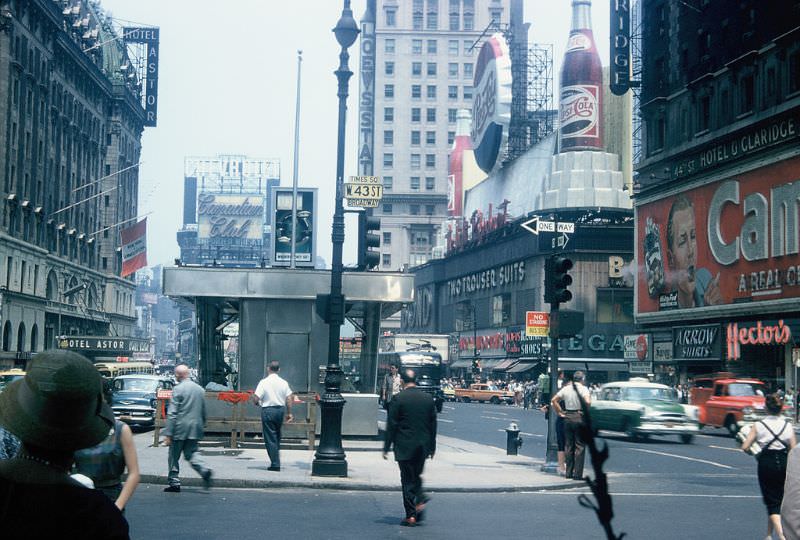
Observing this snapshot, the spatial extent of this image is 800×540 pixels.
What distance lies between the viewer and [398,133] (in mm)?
146625

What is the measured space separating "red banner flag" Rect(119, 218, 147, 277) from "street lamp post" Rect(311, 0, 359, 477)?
6056cm

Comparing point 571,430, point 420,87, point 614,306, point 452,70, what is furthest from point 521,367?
point 452,70

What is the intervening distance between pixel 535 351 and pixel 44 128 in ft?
125

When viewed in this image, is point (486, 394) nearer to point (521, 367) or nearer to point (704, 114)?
point (521, 367)

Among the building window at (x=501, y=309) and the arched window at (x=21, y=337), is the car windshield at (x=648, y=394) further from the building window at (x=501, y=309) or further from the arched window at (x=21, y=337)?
the building window at (x=501, y=309)

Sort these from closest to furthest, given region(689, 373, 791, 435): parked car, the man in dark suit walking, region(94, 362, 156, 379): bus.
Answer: the man in dark suit walking, region(689, 373, 791, 435): parked car, region(94, 362, 156, 379): bus

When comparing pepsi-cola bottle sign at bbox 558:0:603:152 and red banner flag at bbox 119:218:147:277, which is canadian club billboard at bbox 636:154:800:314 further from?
red banner flag at bbox 119:218:147:277

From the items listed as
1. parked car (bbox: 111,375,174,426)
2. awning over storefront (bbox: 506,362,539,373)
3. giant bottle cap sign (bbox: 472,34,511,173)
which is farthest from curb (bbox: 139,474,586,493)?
giant bottle cap sign (bbox: 472,34,511,173)

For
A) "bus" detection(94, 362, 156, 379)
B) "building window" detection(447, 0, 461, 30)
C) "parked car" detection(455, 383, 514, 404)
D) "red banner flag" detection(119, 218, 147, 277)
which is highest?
"building window" detection(447, 0, 461, 30)

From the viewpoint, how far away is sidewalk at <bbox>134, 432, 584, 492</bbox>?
17.5 metres

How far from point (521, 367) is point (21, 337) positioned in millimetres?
34858

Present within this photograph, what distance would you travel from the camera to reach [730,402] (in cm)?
3403

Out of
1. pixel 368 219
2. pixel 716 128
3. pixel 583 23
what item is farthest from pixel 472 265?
pixel 368 219

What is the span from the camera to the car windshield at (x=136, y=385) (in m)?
34.0
